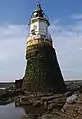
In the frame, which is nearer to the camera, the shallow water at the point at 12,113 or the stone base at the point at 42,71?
the shallow water at the point at 12,113

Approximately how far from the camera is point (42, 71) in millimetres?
28500

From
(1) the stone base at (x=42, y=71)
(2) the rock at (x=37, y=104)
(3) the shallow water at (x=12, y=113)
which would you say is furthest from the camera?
(1) the stone base at (x=42, y=71)

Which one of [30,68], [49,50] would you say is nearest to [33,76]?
[30,68]

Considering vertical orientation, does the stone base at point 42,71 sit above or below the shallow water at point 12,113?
above

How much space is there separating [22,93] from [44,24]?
25.1 ft

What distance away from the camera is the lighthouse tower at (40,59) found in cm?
2825

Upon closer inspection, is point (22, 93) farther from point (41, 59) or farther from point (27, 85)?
point (41, 59)

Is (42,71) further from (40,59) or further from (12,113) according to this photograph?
(12,113)

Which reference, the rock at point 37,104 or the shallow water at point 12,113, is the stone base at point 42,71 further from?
the shallow water at point 12,113

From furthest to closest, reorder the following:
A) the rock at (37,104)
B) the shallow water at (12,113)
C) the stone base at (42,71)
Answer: the stone base at (42,71)
the rock at (37,104)
the shallow water at (12,113)

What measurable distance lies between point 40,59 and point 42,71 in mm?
1345

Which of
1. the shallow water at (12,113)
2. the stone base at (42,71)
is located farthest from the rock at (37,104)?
the stone base at (42,71)

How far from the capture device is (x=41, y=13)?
29.9 meters

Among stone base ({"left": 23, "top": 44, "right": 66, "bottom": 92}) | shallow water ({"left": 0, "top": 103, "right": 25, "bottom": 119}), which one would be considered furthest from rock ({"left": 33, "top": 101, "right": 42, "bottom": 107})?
stone base ({"left": 23, "top": 44, "right": 66, "bottom": 92})
